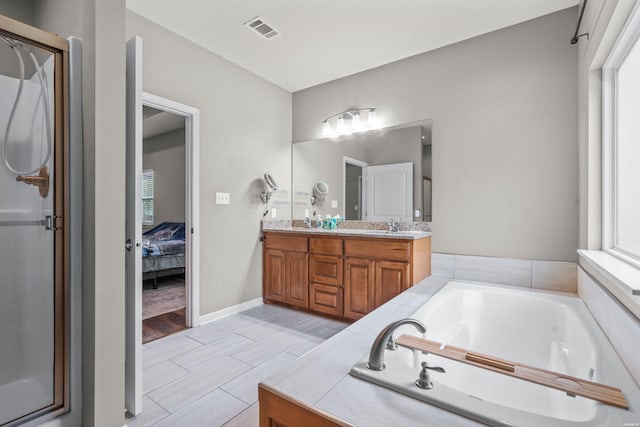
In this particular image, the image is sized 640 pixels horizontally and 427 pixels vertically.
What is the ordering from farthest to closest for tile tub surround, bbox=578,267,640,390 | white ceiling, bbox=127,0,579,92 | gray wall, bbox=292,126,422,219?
1. gray wall, bbox=292,126,422,219
2. white ceiling, bbox=127,0,579,92
3. tile tub surround, bbox=578,267,640,390

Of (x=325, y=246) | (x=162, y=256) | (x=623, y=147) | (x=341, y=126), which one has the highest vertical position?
(x=341, y=126)

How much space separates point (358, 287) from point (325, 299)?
0.41 m

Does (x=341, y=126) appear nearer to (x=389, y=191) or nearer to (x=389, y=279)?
(x=389, y=191)

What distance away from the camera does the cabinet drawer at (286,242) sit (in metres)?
3.20

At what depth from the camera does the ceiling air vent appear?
2.47 m

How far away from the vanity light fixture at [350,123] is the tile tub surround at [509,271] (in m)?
1.52

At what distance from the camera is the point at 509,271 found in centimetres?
249

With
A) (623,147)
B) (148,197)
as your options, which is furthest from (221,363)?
(148,197)

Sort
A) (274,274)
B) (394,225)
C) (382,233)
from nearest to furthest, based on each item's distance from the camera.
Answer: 1. (382,233)
2. (394,225)
3. (274,274)

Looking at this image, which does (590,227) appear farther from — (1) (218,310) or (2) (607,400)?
(1) (218,310)

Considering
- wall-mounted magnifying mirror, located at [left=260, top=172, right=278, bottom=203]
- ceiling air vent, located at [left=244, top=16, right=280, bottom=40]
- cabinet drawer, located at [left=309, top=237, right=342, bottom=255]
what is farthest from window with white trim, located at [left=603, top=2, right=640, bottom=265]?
wall-mounted magnifying mirror, located at [left=260, top=172, right=278, bottom=203]

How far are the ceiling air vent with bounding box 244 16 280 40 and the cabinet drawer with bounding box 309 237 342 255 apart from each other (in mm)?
1901

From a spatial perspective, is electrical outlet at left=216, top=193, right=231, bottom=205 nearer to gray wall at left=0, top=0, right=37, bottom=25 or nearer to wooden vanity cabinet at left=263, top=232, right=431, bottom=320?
wooden vanity cabinet at left=263, top=232, right=431, bottom=320

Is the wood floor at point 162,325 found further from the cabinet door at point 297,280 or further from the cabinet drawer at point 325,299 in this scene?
the cabinet drawer at point 325,299
